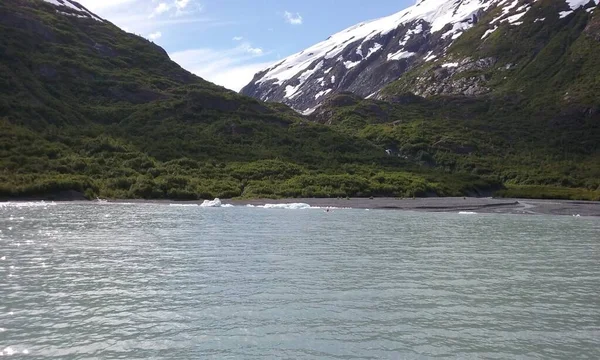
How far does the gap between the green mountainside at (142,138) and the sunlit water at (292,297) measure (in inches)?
1881

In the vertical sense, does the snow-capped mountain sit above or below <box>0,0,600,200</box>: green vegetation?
above

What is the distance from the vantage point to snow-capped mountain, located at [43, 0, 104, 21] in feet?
564

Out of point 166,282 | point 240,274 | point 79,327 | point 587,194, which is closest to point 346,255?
point 240,274

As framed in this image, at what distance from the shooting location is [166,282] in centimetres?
2005

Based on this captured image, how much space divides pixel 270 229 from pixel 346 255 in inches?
521

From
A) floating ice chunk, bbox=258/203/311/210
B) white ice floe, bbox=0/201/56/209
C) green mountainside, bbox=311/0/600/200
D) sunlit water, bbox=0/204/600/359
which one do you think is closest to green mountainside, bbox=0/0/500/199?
white ice floe, bbox=0/201/56/209

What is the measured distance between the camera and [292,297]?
17969 mm

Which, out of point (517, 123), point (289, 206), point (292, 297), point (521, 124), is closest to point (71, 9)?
point (289, 206)

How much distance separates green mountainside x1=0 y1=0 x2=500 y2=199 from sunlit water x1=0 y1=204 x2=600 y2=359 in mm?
47785

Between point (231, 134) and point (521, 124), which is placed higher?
point (521, 124)

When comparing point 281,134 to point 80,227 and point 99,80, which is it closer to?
point 99,80

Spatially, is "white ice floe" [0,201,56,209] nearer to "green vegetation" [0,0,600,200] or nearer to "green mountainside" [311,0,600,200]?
"green vegetation" [0,0,600,200]

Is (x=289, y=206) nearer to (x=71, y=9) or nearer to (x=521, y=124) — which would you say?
(x=521, y=124)

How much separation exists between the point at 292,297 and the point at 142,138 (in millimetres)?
95208
